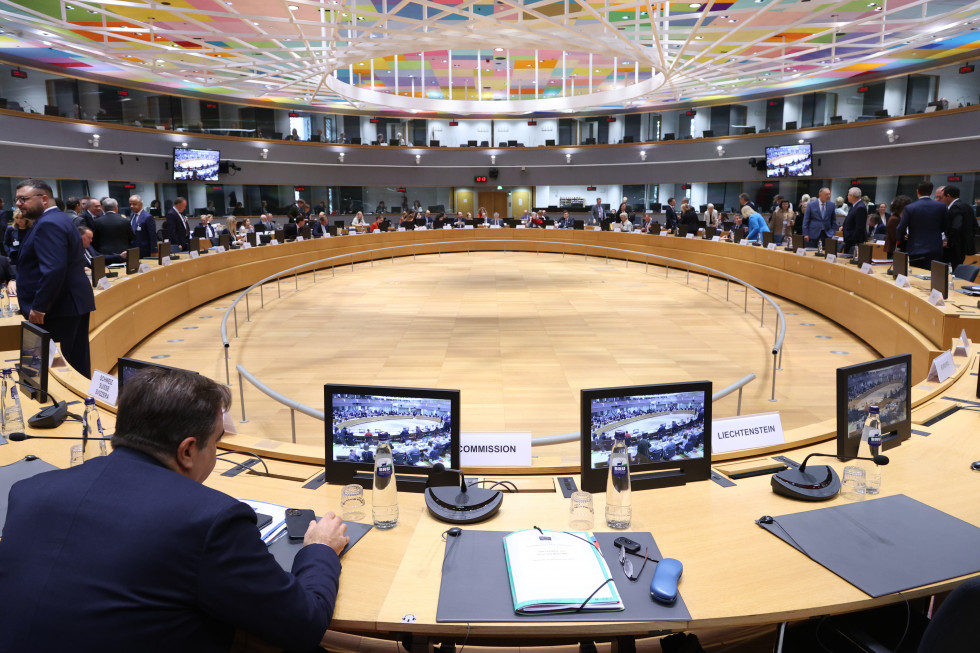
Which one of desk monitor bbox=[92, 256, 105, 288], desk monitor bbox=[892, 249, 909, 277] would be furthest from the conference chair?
desk monitor bbox=[92, 256, 105, 288]

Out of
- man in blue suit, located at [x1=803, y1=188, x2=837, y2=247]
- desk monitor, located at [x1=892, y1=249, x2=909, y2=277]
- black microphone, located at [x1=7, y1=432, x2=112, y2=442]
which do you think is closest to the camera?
black microphone, located at [x1=7, y1=432, x2=112, y2=442]

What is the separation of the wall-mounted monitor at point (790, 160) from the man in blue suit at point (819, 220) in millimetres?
8739

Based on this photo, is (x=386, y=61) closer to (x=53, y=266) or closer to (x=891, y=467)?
(x=53, y=266)

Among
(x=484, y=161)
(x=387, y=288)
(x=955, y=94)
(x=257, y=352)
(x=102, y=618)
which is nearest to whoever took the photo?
(x=102, y=618)

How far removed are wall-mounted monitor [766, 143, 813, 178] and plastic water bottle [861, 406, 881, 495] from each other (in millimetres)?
19007

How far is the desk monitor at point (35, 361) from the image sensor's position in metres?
3.53

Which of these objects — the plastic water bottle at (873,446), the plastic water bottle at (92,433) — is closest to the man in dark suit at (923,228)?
the plastic water bottle at (873,446)

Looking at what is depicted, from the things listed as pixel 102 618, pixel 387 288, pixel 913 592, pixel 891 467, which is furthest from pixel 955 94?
pixel 102 618

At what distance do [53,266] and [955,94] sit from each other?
1906cm

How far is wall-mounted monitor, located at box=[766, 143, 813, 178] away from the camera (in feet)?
63.8

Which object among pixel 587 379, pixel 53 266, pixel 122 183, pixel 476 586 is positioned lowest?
pixel 587 379

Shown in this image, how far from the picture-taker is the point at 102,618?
1.44m

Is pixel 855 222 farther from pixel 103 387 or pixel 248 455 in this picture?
pixel 103 387

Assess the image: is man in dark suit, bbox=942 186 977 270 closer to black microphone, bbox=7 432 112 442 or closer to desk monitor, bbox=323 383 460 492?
desk monitor, bbox=323 383 460 492
